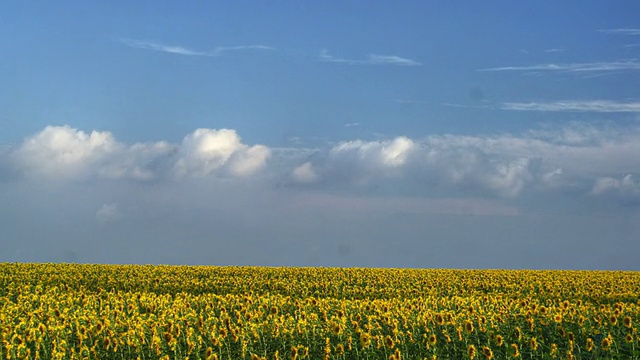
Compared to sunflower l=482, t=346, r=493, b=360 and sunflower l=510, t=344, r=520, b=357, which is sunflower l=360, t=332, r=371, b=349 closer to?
sunflower l=482, t=346, r=493, b=360

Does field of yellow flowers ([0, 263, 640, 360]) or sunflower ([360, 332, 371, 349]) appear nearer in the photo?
sunflower ([360, 332, 371, 349])

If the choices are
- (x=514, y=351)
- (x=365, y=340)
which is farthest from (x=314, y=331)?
(x=514, y=351)

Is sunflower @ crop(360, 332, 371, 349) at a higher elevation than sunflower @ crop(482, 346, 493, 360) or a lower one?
higher

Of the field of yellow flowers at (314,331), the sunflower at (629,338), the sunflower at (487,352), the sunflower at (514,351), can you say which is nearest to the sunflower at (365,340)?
the field of yellow flowers at (314,331)

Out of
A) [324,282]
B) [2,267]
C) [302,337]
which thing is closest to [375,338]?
[302,337]

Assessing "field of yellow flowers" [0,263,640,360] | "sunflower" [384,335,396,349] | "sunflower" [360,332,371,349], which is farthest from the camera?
"field of yellow flowers" [0,263,640,360]

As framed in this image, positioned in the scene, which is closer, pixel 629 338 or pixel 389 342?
pixel 389 342

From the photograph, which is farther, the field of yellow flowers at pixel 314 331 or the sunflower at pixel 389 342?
the field of yellow flowers at pixel 314 331

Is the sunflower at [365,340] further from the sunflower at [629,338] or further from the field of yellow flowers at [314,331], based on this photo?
the sunflower at [629,338]

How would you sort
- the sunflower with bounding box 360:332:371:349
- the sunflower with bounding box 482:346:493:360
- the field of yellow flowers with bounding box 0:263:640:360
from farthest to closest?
the field of yellow flowers with bounding box 0:263:640:360
the sunflower with bounding box 360:332:371:349
the sunflower with bounding box 482:346:493:360

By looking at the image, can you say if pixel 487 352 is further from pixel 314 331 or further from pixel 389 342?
pixel 314 331

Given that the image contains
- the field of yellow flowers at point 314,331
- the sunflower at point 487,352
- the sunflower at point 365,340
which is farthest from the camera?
the field of yellow flowers at point 314,331

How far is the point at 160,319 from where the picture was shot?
16281 mm

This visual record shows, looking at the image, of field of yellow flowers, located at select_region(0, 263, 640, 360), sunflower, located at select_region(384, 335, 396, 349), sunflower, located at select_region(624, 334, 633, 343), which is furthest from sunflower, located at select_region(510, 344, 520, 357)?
sunflower, located at select_region(624, 334, 633, 343)
